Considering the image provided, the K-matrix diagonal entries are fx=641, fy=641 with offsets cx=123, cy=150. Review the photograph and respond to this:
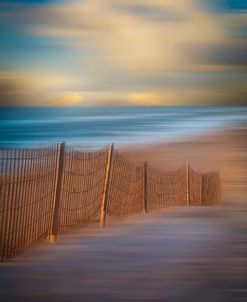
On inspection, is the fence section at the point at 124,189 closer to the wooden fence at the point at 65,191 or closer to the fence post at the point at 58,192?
the wooden fence at the point at 65,191

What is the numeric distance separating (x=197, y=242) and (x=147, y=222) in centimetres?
285

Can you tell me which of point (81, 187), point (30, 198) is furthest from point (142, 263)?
point (81, 187)

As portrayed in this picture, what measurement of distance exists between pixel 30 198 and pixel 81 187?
2534mm

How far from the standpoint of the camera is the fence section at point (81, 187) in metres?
10.5

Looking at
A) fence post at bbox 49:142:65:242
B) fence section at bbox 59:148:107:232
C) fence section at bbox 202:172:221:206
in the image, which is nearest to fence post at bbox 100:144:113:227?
fence section at bbox 59:148:107:232

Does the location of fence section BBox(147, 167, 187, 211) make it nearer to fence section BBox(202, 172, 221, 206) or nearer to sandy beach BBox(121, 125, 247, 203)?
fence section BBox(202, 172, 221, 206)

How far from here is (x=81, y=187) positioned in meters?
11.3

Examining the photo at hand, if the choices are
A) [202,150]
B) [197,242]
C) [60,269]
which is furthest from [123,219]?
[202,150]

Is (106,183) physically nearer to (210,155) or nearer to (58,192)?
(58,192)

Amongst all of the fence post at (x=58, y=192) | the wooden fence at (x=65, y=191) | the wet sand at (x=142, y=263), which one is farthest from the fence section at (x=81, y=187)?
the fence post at (x=58, y=192)

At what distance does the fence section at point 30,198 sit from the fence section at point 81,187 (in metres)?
0.69

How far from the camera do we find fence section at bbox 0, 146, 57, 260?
8170mm

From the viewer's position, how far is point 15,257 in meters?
8.07

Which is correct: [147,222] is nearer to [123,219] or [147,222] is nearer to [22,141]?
[123,219]
